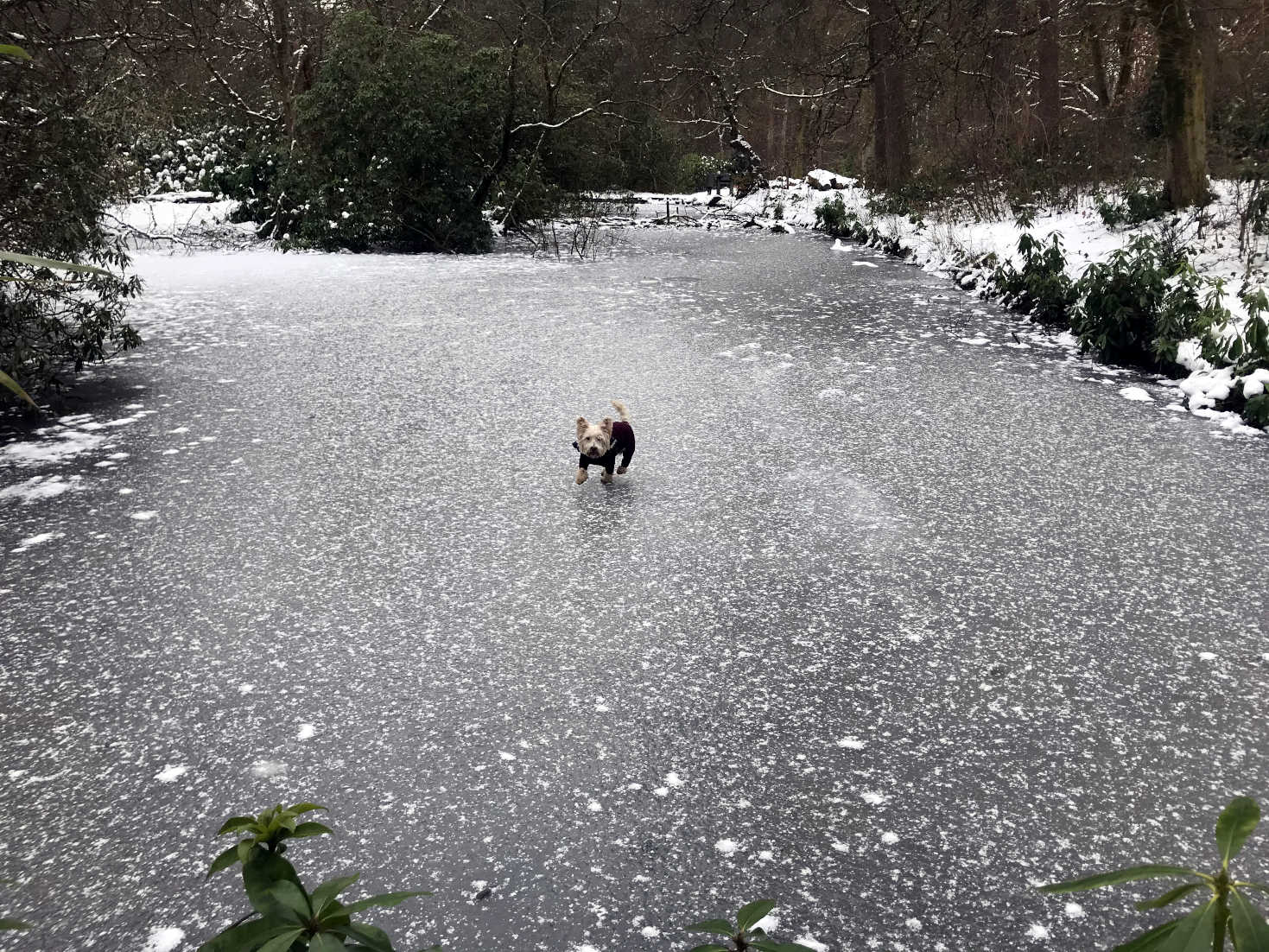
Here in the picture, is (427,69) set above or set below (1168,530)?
above

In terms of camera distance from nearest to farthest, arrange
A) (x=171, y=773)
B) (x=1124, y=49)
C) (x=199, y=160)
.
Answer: (x=171, y=773) < (x=1124, y=49) < (x=199, y=160)

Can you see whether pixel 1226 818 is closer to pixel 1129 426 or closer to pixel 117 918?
pixel 117 918

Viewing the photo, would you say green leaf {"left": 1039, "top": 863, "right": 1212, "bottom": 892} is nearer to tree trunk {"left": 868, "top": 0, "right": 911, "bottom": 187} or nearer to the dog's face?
the dog's face

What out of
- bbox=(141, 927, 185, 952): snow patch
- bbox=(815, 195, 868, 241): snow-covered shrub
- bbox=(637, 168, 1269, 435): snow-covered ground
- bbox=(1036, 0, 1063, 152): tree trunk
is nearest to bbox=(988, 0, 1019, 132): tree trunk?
bbox=(1036, 0, 1063, 152): tree trunk

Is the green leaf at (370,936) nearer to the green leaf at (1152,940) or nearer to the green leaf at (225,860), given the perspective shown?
the green leaf at (225,860)

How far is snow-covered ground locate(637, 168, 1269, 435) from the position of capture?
21.6ft

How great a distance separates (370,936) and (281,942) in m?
0.12

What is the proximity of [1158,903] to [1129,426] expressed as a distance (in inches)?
238

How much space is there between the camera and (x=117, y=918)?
7.59ft

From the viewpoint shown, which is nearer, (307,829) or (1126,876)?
(1126,876)

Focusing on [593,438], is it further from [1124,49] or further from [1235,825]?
[1124,49]

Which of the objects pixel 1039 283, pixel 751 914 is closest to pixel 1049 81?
pixel 1039 283

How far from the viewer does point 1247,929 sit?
691mm

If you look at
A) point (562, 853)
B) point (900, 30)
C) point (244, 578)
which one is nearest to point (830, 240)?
point (900, 30)
